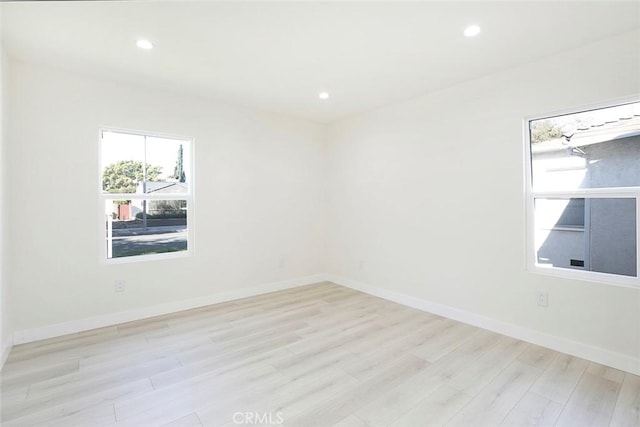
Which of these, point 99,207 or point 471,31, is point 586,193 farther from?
point 99,207

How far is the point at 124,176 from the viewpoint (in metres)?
3.36

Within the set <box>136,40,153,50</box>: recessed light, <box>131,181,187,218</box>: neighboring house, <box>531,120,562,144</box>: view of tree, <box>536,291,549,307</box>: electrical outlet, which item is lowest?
<box>536,291,549,307</box>: electrical outlet

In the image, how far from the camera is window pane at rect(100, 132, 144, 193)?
128 inches

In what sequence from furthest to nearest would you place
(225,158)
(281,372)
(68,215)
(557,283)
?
(225,158) → (68,215) → (557,283) → (281,372)

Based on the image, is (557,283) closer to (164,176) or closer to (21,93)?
(164,176)

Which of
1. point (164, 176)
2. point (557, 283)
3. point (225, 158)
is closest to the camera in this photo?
point (557, 283)

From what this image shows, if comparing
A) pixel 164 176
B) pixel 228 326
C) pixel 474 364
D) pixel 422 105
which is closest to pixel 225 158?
pixel 164 176

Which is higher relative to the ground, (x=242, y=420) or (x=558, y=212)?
(x=558, y=212)

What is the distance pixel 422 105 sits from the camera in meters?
3.66

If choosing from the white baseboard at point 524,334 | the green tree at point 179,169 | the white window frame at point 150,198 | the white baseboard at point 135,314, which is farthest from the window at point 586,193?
the green tree at point 179,169

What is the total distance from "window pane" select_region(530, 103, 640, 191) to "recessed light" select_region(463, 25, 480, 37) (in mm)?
1127

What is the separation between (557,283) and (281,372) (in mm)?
2472
